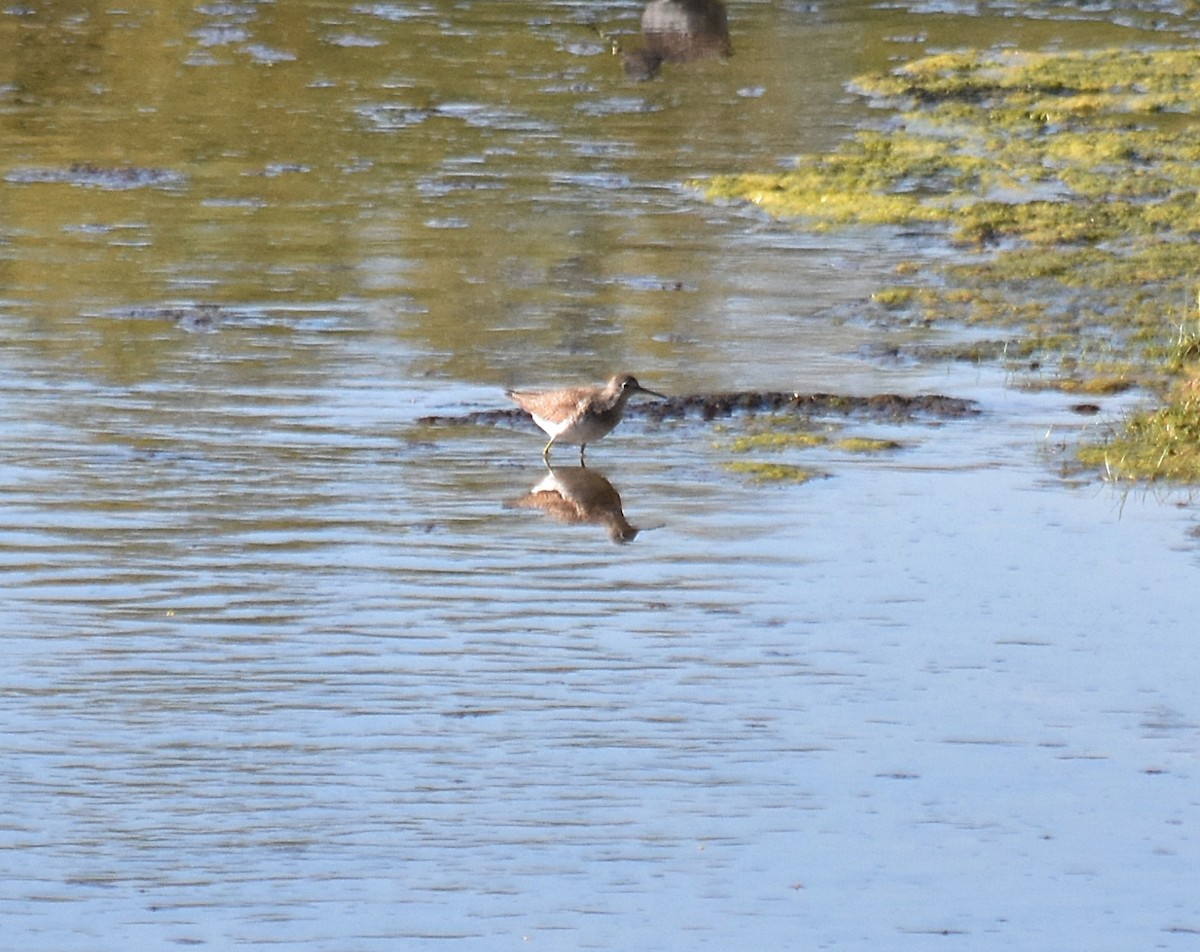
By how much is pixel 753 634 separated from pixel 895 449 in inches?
101

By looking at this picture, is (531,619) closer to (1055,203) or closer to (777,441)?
(777,441)

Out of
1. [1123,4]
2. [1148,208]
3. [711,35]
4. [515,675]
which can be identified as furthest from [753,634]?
[1123,4]

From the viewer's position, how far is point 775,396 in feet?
37.5

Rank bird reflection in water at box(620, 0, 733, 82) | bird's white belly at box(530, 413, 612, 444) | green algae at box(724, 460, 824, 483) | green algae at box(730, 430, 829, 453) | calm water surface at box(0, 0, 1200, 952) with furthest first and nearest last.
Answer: bird reflection in water at box(620, 0, 733, 82), green algae at box(730, 430, 829, 453), bird's white belly at box(530, 413, 612, 444), green algae at box(724, 460, 824, 483), calm water surface at box(0, 0, 1200, 952)

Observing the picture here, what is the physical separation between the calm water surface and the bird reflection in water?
6.49m

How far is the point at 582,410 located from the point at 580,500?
509 millimetres

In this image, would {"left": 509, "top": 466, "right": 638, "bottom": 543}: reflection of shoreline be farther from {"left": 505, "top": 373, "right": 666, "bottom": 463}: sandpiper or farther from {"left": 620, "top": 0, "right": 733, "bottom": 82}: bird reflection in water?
{"left": 620, "top": 0, "right": 733, "bottom": 82}: bird reflection in water

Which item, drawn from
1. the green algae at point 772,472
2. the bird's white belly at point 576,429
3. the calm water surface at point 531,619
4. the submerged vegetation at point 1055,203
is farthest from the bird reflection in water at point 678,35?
the green algae at point 772,472

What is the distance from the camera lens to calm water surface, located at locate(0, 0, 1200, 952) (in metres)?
6.43

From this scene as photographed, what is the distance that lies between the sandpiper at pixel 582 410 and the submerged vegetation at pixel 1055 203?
2061 mm

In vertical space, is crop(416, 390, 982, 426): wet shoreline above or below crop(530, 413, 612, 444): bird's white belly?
below

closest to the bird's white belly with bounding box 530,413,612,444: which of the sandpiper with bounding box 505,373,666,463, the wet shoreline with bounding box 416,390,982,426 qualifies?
the sandpiper with bounding box 505,373,666,463

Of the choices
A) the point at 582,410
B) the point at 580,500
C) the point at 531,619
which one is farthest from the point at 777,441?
the point at 531,619

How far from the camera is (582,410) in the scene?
10367 millimetres
